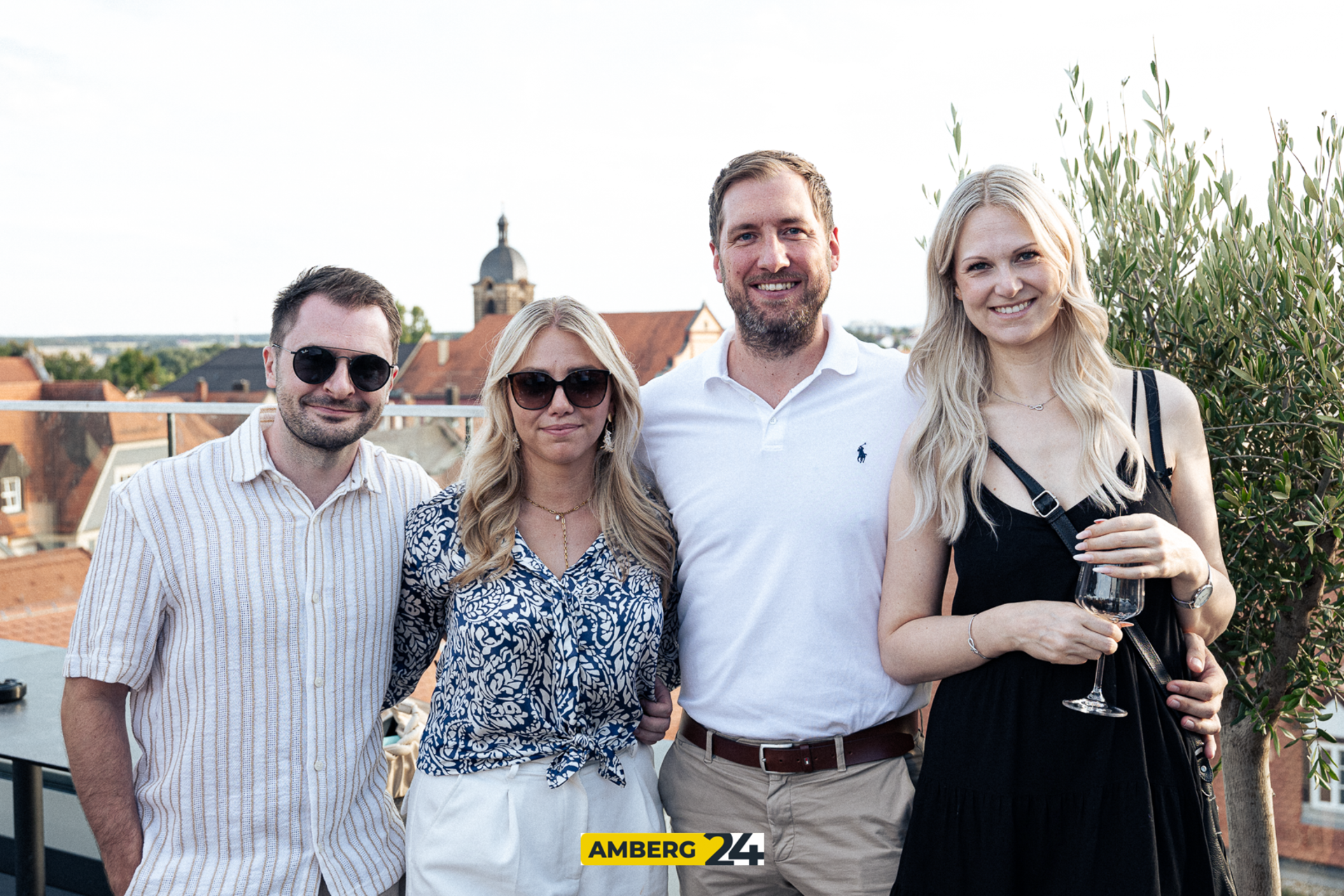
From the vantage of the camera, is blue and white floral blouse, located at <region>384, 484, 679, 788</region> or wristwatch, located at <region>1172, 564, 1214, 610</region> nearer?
wristwatch, located at <region>1172, 564, 1214, 610</region>

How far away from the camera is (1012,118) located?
3.20m

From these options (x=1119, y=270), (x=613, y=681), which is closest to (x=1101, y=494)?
(x=613, y=681)

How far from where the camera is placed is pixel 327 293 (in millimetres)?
2188

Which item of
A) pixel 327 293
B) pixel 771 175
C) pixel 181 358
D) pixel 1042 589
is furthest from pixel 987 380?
pixel 181 358

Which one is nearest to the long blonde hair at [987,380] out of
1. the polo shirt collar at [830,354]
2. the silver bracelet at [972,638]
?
the silver bracelet at [972,638]

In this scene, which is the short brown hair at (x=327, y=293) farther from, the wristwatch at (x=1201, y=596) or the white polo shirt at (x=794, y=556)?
the wristwatch at (x=1201, y=596)

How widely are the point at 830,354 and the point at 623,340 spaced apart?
91989 millimetres

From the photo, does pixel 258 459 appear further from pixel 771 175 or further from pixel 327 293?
pixel 771 175

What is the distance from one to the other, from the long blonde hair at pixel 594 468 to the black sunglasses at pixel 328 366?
26 cm

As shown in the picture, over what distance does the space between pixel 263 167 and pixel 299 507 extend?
372 ft

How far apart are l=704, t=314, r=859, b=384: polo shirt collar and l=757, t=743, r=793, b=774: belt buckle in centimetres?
88

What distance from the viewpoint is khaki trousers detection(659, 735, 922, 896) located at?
2133 mm

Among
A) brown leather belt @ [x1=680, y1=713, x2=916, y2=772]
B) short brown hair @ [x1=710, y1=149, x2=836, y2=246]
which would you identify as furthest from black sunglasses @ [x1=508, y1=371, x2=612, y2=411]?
brown leather belt @ [x1=680, y1=713, x2=916, y2=772]

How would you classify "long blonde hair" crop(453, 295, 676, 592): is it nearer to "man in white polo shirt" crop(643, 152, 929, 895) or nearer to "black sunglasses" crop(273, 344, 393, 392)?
"man in white polo shirt" crop(643, 152, 929, 895)
